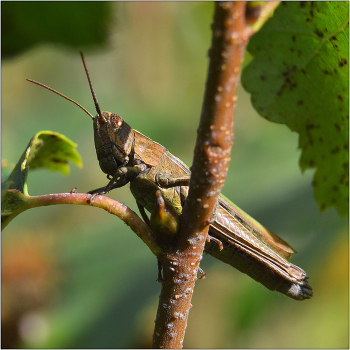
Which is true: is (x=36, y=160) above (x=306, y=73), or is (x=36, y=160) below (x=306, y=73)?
below

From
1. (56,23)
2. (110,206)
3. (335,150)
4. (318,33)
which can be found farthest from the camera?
(335,150)

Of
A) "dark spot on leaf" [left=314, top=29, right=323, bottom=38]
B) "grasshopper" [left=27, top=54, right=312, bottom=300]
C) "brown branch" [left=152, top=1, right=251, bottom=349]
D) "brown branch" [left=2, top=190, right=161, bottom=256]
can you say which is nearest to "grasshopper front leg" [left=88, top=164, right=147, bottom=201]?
"grasshopper" [left=27, top=54, right=312, bottom=300]

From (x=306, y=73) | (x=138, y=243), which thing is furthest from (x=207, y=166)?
(x=138, y=243)

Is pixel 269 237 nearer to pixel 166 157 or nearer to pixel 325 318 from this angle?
pixel 166 157

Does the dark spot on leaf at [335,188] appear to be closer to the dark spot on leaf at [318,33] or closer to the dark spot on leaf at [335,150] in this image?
the dark spot on leaf at [335,150]

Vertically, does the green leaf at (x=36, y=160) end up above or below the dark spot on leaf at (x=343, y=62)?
below

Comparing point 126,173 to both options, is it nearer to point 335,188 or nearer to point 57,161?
point 57,161

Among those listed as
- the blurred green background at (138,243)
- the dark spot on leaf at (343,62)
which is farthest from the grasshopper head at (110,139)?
the dark spot on leaf at (343,62)

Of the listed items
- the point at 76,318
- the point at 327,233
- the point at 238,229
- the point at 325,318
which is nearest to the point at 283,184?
the point at 327,233
